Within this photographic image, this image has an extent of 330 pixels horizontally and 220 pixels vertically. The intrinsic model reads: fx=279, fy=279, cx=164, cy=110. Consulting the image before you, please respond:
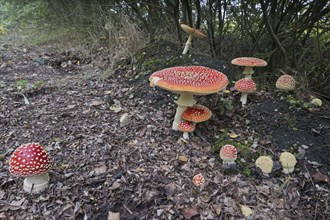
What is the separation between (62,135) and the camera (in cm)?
355

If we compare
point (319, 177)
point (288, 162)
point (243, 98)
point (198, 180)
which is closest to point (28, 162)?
point (198, 180)

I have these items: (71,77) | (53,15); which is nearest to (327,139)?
(71,77)

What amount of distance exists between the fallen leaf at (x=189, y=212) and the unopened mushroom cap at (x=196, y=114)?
101 cm

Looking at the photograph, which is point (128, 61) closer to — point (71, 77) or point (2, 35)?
point (71, 77)

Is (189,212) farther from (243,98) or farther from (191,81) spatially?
(243,98)

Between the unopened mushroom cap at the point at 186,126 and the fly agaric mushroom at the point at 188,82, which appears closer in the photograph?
the fly agaric mushroom at the point at 188,82

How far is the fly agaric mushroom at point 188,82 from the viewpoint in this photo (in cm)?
A: 288

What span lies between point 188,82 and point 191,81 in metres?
0.05

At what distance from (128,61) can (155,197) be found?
3390 millimetres

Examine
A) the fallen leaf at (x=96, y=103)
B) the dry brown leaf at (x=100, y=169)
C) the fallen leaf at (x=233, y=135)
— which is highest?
the fallen leaf at (x=96, y=103)

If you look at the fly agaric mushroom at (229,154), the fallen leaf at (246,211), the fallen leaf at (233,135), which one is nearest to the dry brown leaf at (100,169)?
the fly agaric mushroom at (229,154)

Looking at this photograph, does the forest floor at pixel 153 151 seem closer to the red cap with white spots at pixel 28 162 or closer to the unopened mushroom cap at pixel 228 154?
the unopened mushroom cap at pixel 228 154

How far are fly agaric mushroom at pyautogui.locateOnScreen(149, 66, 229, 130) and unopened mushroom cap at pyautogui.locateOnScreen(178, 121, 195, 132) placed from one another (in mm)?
190

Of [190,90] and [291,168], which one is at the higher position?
[190,90]
